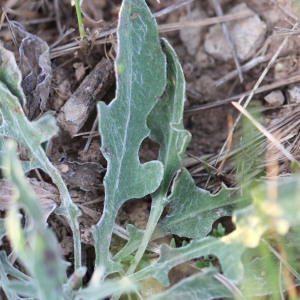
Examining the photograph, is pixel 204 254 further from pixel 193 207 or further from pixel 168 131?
pixel 168 131

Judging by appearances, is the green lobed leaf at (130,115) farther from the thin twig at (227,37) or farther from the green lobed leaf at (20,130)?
the thin twig at (227,37)

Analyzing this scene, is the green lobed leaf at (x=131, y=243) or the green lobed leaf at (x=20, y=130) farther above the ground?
the green lobed leaf at (x=20, y=130)

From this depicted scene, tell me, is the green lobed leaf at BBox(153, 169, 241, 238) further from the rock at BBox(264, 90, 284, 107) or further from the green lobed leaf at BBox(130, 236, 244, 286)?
the rock at BBox(264, 90, 284, 107)

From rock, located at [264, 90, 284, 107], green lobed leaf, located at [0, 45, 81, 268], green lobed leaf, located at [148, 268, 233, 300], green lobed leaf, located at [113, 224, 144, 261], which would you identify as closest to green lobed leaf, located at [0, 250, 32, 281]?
green lobed leaf, located at [0, 45, 81, 268]

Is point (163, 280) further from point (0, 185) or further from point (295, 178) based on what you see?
point (0, 185)

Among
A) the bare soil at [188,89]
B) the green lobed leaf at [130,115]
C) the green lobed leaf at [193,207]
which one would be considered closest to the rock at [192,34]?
the bare soil at [188,89]
